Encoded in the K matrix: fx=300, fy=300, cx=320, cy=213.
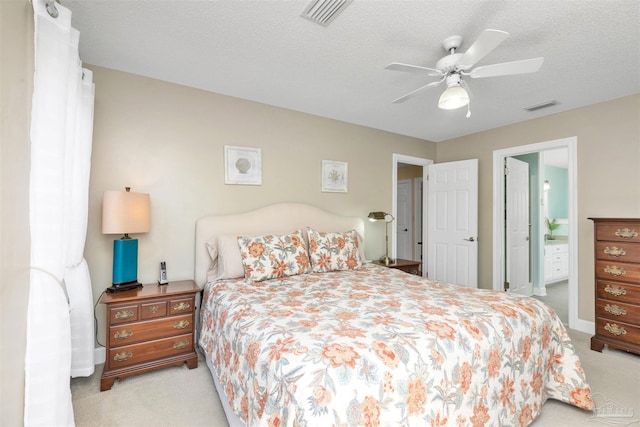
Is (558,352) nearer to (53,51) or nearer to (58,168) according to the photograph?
(58,168)

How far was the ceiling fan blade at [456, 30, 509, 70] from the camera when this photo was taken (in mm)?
1538

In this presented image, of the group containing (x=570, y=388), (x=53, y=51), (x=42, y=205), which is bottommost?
(x=570, y=388)

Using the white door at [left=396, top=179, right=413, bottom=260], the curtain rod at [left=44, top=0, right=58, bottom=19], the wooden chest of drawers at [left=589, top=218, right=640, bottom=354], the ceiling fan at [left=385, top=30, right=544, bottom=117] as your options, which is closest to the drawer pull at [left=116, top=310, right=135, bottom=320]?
the curtain rod at [left=44, top=0, right=58, bottom=19]

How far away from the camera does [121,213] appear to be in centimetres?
228

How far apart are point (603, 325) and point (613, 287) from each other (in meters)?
0.38

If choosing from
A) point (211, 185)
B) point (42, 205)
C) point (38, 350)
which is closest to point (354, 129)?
point (211, 185)

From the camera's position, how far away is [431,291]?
7.29 ft

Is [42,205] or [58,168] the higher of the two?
[58,168]

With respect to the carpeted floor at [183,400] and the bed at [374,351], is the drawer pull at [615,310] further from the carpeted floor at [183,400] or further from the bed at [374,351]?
the bed at [374,351]

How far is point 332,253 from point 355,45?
1.88m

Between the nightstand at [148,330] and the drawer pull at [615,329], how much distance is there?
375 centimetres

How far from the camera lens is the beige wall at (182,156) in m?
2.55

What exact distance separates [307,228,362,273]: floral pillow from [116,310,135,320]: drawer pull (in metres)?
1.55

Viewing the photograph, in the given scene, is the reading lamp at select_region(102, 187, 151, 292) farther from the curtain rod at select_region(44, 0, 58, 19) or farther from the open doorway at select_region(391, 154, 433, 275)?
the open doorway at select_region(391, 154, 433, 275)
